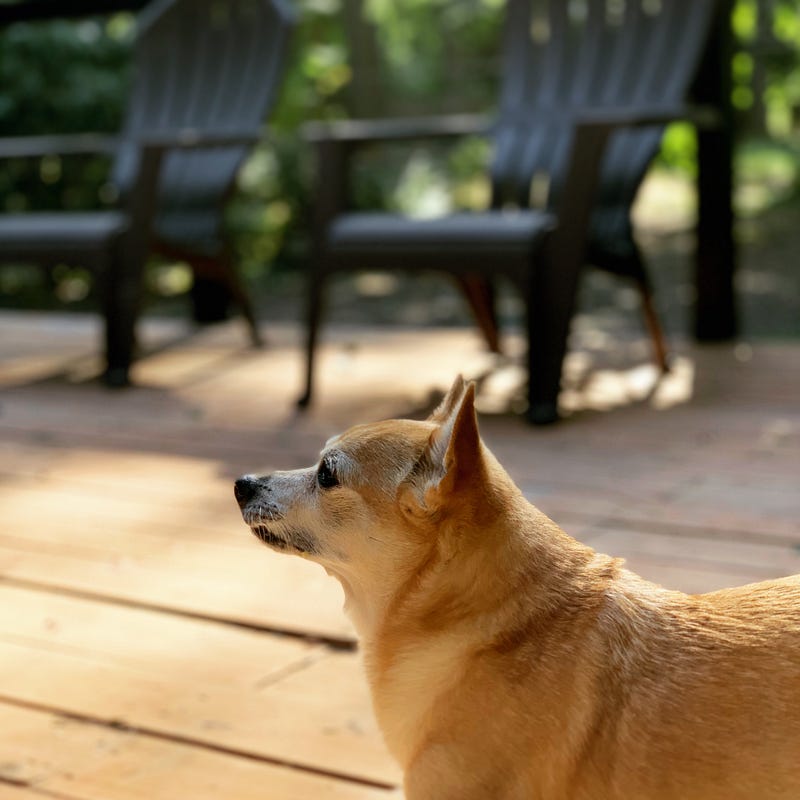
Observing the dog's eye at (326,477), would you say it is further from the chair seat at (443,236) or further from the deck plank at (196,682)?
the chair seat at (443,236)

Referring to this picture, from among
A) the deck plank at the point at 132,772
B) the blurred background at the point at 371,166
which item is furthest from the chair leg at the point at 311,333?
the deck plank at the point at 132,772

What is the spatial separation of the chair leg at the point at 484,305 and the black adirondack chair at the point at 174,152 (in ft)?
3.41

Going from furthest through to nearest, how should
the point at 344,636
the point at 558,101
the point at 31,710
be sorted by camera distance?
1. the point at 558,101
2. the point at 344,636
3. the point at 31,710

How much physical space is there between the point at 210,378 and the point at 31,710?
9.82ft

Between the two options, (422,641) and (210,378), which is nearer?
(422,641)

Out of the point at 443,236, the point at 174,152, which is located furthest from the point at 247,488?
the point at 174,152

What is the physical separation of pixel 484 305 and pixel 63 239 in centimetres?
158

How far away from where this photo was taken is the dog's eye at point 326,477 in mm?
1763

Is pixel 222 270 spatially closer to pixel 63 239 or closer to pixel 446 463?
pixel 63 239

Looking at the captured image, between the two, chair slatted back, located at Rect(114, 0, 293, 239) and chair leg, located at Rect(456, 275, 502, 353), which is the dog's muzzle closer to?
chair leg, located at Rect(456, 275, 502, 353)

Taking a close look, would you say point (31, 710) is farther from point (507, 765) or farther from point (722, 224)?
point (722, 224)

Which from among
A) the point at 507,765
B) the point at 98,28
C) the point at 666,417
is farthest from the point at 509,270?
the point at 98,28

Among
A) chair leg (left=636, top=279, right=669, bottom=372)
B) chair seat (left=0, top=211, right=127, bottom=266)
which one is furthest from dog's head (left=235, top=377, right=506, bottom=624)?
chair seat (left=0, top=211, right=127, bottom=266)

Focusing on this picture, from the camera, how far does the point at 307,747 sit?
6.67ft
